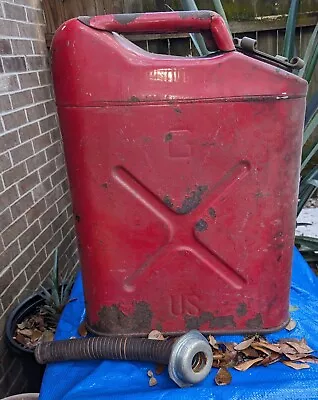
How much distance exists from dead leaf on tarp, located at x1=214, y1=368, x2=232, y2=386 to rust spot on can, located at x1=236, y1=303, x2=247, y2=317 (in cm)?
18

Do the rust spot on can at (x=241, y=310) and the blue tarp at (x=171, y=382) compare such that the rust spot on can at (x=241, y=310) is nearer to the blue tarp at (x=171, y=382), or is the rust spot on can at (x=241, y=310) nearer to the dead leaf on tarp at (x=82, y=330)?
the blue tarp at (x=171, y=382)

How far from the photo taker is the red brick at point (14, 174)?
6.50ft

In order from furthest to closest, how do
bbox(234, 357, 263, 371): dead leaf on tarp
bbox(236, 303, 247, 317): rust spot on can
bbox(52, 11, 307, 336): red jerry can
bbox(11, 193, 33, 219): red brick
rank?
1. bbox(11, 193, 33, 219): red brick
2. bbox(236, 303, 247, 317): rust spot on can
3. bbox(234, 357, 263, 371): dead leaf on tarp
4. bbox(52, 11, 307, 336): red jerry can

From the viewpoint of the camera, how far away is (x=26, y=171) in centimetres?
222

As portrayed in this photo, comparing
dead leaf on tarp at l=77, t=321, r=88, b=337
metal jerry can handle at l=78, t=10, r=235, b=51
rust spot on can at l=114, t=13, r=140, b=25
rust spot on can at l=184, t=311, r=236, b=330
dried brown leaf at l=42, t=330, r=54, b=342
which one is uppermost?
rust spot on can at l=114, t=13, r=140, b=25

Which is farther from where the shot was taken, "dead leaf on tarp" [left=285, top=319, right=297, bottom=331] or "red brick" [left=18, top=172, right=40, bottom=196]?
"red brick" [left=18, top=172, right=40, bottom=196]

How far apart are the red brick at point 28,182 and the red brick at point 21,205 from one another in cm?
4

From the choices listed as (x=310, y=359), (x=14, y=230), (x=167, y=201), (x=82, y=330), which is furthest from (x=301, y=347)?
(x=14, y=230)

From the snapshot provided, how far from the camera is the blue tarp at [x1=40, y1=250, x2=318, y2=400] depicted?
3.50 ft

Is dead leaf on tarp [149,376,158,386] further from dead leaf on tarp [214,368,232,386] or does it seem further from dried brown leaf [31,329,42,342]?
dried brown leaf [31,329,42,342]

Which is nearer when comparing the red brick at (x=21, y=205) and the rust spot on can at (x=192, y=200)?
the rust spot on can at (x=192, y=200)

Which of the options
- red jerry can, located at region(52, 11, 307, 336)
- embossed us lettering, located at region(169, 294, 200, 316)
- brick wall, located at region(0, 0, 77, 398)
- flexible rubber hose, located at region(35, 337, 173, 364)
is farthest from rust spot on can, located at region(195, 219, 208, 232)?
brick wall, located at region(0, 0, 77, 398)

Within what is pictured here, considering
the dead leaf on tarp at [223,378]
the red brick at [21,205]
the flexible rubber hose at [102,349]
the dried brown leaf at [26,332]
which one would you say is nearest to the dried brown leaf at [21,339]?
the dried brown leaf at [26,332]

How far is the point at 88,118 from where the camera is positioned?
109cm
